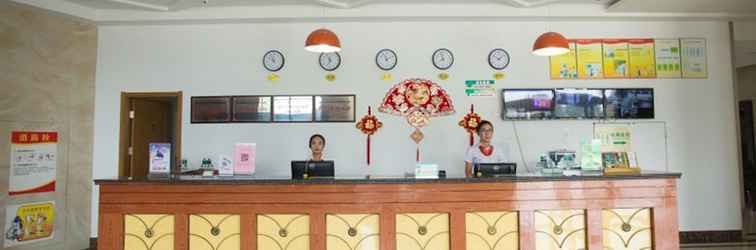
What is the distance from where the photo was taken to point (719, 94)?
5.27 metres

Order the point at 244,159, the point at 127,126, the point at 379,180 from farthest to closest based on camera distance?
the point at 127,126 → the point at 244,159 → the point at 379,180

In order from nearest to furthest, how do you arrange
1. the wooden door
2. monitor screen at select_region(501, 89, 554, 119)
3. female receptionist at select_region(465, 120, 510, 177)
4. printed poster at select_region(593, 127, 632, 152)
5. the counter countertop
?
1. the counter countertop
2. printed poster at select_region(593, 127, 632, 152)
3. female receptionist at select_region(465, 120, 510, 177)
4. monitor screen at select_region(501, 89, 554, 119)
5. the wooden door

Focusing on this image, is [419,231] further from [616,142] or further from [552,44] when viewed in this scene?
[616,142]

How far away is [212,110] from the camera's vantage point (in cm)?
525

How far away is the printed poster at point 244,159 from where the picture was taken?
141 inches

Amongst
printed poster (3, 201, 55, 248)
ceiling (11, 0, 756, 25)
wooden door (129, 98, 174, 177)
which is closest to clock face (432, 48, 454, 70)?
ceiling (11, 0, 756, 25)

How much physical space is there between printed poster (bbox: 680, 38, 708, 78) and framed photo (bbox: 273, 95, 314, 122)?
5.01m

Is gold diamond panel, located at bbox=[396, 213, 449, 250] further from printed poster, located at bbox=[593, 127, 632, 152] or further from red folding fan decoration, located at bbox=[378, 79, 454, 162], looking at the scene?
red folding fan decoration, located at bbox=[378, 79, 454, 162]

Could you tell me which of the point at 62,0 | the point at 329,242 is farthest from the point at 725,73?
the point at 62,0

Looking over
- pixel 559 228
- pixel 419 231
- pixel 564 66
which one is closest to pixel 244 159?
pixel 419 231

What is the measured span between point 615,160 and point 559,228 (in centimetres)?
97

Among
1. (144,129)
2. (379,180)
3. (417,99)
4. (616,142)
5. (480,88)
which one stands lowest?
(379,180)

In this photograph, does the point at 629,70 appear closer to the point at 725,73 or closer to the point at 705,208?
the point at 725,73

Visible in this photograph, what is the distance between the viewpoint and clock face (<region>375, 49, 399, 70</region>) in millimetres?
5230
